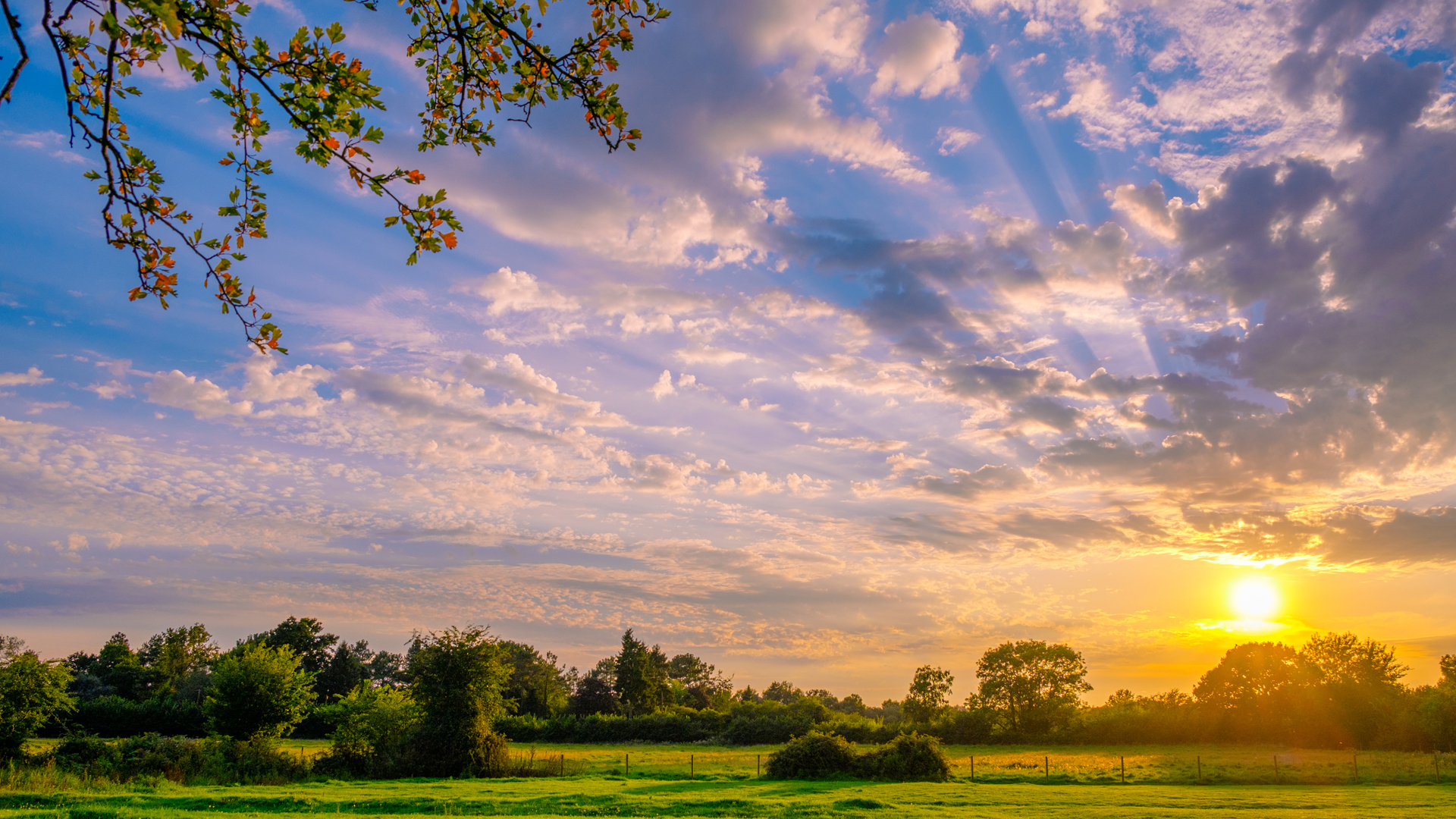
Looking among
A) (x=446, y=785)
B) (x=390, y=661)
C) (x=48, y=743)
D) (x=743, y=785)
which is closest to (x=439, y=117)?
(x=446, y=785)

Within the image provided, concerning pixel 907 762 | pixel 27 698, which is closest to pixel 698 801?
pixel 907 762

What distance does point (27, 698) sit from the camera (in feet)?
108

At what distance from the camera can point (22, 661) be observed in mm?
33844

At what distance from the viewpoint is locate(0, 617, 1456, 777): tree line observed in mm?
37938

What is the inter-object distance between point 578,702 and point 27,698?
6988 centimetres

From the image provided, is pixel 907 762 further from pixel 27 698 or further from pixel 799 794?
pixel 27 698

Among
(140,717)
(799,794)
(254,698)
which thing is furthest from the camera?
(140,717)

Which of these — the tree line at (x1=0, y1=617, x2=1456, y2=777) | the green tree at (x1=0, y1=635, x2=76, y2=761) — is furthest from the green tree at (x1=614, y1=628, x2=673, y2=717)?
the green tree at (x1=0, y1=635, x2=76, y2=761)

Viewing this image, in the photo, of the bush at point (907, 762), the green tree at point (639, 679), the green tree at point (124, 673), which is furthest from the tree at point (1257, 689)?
the green tree at point (124, 673)

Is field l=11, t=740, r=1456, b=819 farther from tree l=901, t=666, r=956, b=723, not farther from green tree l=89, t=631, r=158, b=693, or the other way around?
green tree l=89, t=631, r=158, b=693

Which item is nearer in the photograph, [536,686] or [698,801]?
[698,801]

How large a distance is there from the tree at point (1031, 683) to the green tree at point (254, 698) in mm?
66701

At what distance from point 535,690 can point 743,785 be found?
62.4m

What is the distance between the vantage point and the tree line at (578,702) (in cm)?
3794
